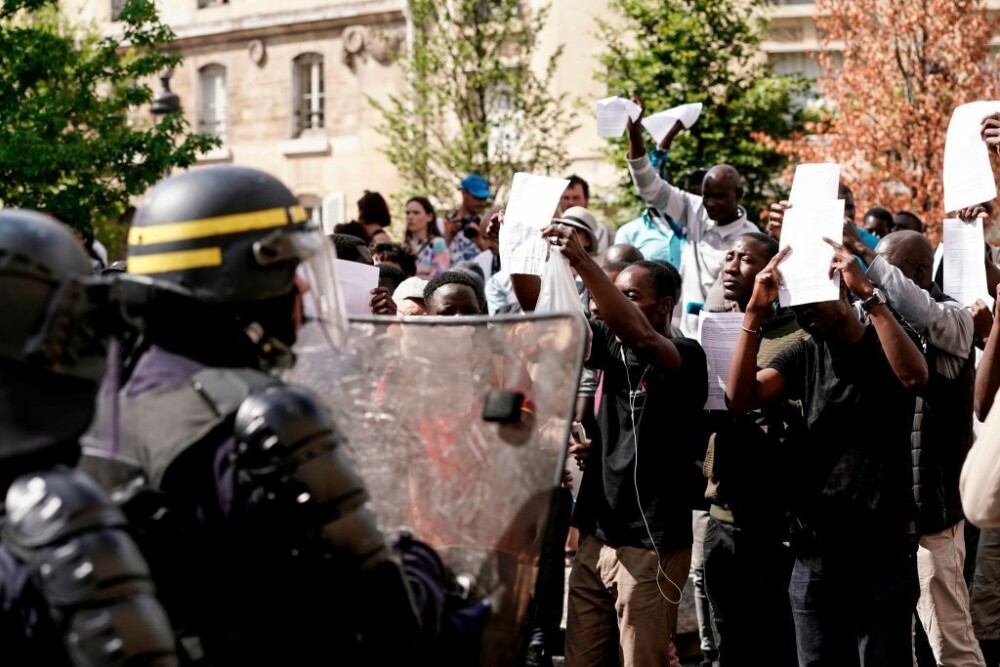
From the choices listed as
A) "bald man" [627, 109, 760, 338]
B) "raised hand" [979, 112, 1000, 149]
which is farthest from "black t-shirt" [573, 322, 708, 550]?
"bald man" [627, 109, 760, 338]

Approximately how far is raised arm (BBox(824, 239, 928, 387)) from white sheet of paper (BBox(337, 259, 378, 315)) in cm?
172

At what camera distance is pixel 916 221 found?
1054cm

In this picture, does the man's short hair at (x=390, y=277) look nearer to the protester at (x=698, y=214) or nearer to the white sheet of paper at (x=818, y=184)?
Answer: the protester at (x=698, y=214)

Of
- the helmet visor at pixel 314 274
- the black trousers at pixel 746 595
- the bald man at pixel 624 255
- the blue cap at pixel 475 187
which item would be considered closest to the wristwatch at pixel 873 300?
the black trousers at pixel 746 595

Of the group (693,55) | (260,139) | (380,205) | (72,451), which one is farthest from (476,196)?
(260,139)

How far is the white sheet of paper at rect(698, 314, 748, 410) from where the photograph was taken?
5.73 metres

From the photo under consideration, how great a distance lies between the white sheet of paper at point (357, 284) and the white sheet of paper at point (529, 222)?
1.83ft

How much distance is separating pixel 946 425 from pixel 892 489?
852 mm

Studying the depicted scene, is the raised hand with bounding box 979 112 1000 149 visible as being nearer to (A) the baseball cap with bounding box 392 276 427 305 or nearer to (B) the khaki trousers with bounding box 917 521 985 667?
(B) the khaki trousers with bounding box 917 521 985 667

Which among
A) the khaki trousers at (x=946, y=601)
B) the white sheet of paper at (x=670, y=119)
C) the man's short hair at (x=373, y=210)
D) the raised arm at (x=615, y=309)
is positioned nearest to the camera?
the raised arm at (x=615, y=309)

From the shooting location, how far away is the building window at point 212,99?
32969mm

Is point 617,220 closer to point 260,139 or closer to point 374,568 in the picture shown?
point 260,139

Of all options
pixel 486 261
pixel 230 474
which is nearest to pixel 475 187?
pixel 486 261

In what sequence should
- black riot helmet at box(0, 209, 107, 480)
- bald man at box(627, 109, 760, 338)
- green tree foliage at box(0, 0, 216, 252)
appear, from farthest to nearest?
green tree foliage at box(0, 0, 216, 252) → bald man at box(627, 109, 760, 338) → black riot helmet at box(0, 209, 107, 480)
